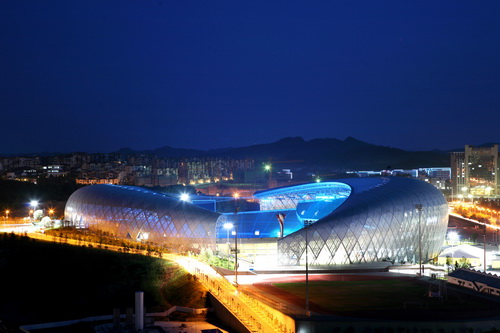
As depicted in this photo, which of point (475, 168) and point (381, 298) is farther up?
point (475, 168)

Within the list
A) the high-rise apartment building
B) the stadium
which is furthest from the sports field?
the high-rise apartment building

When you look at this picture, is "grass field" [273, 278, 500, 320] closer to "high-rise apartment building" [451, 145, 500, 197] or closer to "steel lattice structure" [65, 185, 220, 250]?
"steel lattice structure" [65, 185, 220, 250]

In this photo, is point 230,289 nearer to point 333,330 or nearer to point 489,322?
point 333,330

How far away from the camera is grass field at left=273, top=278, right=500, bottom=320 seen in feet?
116

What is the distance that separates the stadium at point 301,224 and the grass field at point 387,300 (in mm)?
7349

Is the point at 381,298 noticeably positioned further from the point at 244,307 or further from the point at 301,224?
the point at 301,224

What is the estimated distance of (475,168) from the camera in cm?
18162

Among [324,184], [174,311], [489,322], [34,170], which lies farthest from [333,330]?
[34,170]

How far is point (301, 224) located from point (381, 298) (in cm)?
2481

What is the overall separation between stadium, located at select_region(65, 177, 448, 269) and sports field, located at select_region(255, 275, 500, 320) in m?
5.33

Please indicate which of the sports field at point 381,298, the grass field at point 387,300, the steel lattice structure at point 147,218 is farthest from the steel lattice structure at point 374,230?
the steel lattice structure at point 147,218

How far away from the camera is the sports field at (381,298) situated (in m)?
35.3

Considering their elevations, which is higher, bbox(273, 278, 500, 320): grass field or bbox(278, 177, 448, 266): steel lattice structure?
bbox(278, 177, 448, 266): steel lattice structure

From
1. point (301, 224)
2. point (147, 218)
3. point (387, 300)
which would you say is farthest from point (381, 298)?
point (147, 218)
